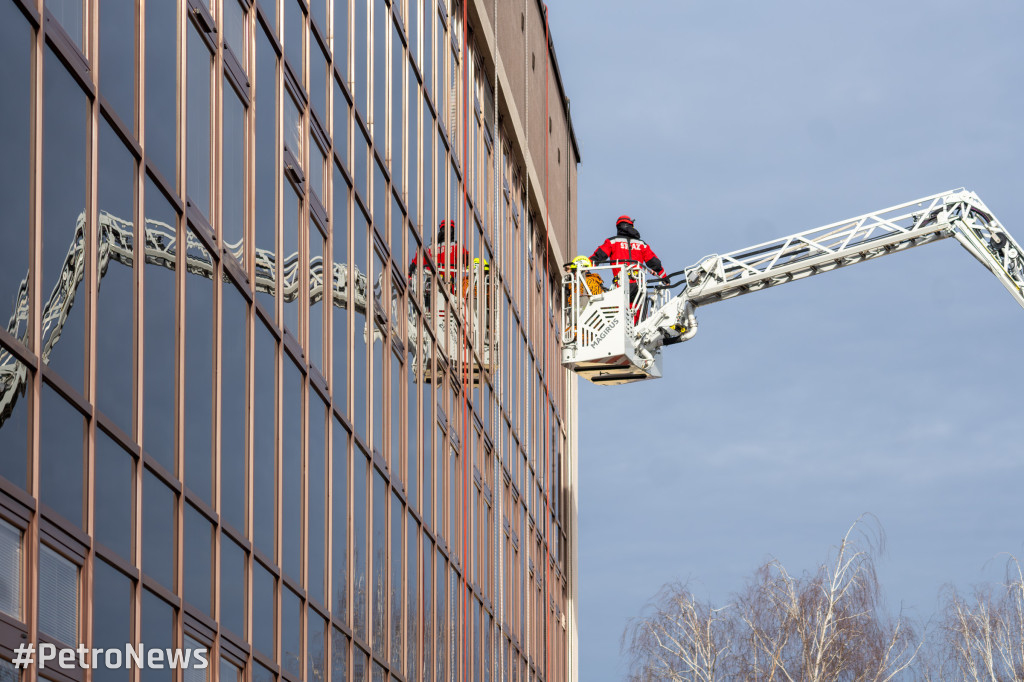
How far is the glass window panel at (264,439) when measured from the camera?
58.1ft

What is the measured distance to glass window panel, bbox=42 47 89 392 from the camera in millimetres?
12453

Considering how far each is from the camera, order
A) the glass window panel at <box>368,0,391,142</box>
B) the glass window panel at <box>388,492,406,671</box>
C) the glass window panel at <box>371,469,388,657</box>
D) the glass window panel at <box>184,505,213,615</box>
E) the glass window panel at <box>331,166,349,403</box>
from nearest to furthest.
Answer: the glass window panel at <box>184,505,213,615</box> < the glass window panel at <box>331,166,349,403</box> < the glass window panel at <box>371,469,388,657</box> < the glass window panel at <box>388,492,406,671</box> < the glass window panel at <box>368,0,391,142</box>

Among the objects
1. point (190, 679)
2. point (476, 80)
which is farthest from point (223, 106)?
point (476, 80)

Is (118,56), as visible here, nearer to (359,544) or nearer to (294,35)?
(294,35)

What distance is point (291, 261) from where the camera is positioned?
781 inches

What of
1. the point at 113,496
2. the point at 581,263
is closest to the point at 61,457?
the point at 113,496

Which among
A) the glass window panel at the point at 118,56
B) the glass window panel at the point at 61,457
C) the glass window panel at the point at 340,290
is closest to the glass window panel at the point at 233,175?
the glass window panel at the point at 118,56

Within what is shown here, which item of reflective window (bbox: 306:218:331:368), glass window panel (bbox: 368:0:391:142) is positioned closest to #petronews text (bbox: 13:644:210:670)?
reflective window (bbox: 306:218:331:368)

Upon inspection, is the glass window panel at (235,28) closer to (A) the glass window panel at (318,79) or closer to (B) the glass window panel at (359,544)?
(A) the glass window panel at (318,79)

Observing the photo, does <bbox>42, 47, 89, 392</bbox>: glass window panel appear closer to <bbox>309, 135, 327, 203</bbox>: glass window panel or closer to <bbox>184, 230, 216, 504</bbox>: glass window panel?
<bbox>184, 230, 216, 504</bbox>: glass window panel

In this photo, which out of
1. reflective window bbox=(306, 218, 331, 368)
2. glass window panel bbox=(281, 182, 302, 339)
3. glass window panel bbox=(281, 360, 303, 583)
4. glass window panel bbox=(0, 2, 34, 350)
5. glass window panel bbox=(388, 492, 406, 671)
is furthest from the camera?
glass window panel bbox=(388, 492, 406, 671)

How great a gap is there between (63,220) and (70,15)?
1765 mm

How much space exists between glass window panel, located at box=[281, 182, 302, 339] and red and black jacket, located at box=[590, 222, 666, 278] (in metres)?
A: 16.1

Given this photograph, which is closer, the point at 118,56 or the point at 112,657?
the point at 112,657
